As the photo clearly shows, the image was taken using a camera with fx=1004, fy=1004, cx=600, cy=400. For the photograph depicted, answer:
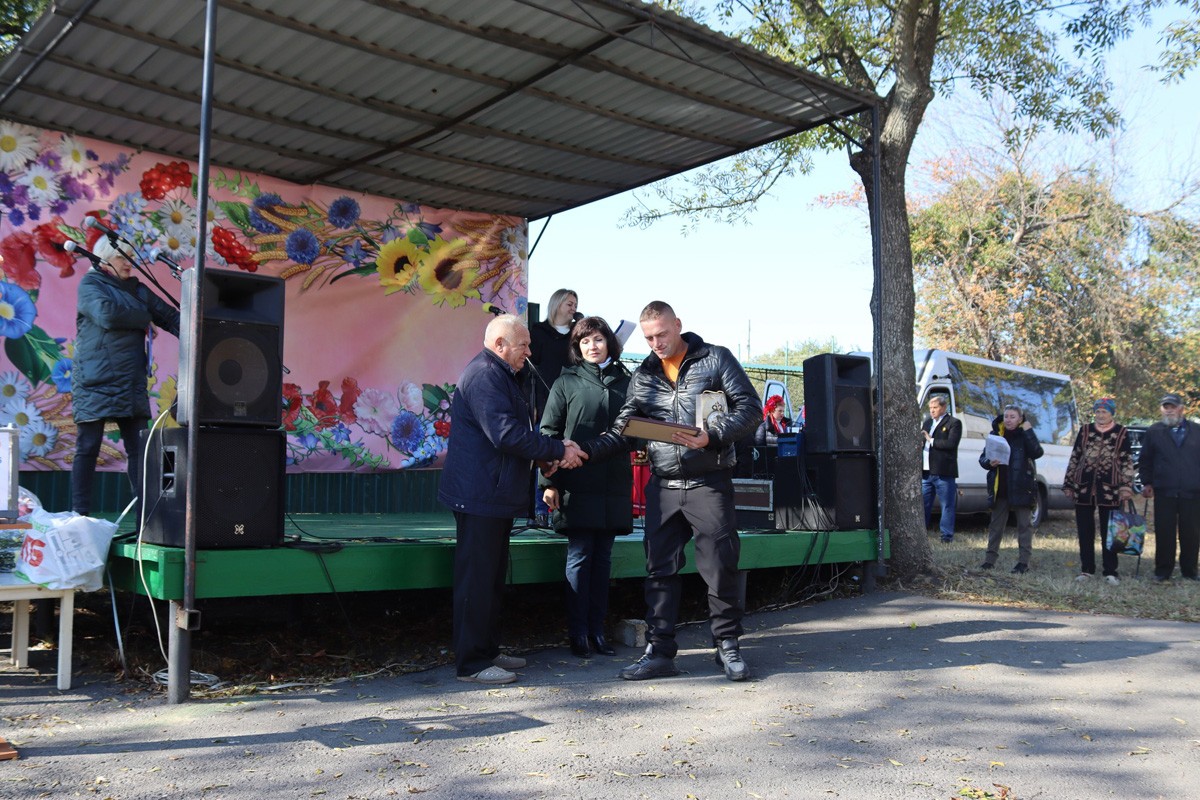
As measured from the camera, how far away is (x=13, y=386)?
7.39 meters

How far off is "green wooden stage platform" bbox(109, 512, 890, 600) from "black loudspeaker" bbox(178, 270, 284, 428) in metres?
0.67

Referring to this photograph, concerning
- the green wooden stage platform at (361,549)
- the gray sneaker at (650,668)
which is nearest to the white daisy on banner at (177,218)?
the green wooden stage platform at (361,549)

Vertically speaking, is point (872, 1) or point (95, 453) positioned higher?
point (872, 1)

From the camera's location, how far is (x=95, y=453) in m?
6.16

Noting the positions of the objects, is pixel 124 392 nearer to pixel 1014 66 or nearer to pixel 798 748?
pixel 798 748

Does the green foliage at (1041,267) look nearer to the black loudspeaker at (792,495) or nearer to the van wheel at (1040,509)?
the van wheel at (1040,509)

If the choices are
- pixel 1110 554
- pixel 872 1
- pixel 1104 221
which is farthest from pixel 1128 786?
pixel 1104 221

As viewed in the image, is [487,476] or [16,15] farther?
[16,15]

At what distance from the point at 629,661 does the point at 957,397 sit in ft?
32.9

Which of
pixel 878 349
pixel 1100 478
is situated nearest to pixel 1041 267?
pixel 1100 478

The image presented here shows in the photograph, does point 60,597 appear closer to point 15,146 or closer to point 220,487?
point 220,487

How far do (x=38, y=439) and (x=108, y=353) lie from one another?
2.01 m

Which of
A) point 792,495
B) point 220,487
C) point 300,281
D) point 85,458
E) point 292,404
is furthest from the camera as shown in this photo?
point 300,281

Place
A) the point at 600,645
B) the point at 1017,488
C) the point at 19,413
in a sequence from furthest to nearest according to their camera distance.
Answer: the point at 1017,488, the point at 19,413, the point at 600,645
